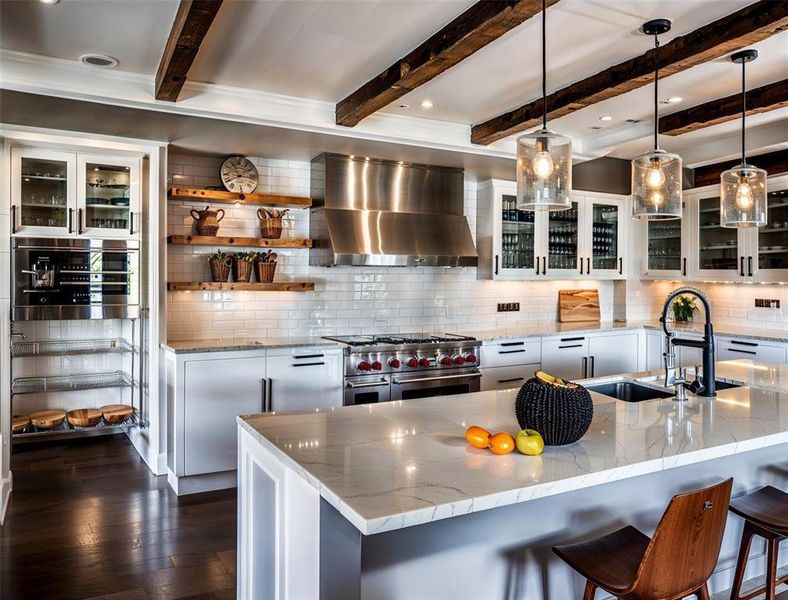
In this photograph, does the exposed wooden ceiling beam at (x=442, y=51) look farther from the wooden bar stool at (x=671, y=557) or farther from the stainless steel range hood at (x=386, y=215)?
the wooden bar stool at (x=671, y=557)

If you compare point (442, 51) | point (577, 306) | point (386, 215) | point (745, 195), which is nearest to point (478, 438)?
point (442, 51)

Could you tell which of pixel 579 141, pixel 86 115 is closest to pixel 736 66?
pixel 579 141

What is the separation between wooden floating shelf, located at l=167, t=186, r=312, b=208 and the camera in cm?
451

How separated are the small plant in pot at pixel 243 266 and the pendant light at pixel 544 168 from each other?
9.31ft

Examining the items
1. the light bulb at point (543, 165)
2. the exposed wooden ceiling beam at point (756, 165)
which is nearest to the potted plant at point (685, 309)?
the exposed wooden ceiling beam at point (756, 165)

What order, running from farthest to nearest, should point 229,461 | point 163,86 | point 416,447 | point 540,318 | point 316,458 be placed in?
point 540,318
point 229,461
point 163,86
point 416,447
point 316,458

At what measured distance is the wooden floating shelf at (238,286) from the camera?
4.54 metres

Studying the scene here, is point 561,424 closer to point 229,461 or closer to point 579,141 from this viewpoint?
point 229,461

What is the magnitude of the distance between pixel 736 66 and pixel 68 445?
556cm

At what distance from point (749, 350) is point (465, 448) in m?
4.16

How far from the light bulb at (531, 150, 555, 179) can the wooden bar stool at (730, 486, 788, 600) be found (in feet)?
4.85

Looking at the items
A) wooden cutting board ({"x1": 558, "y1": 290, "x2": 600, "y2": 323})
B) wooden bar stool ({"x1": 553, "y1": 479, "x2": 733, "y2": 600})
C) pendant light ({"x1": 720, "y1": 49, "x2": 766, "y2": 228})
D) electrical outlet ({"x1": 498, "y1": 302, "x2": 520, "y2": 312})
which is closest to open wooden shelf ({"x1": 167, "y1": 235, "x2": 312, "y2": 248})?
electrical outlet ({"x1": 498, "y1": 302, "x2": 520, "y2": 312})

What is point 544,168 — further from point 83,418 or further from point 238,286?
point 83,418

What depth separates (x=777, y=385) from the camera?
123 inches
